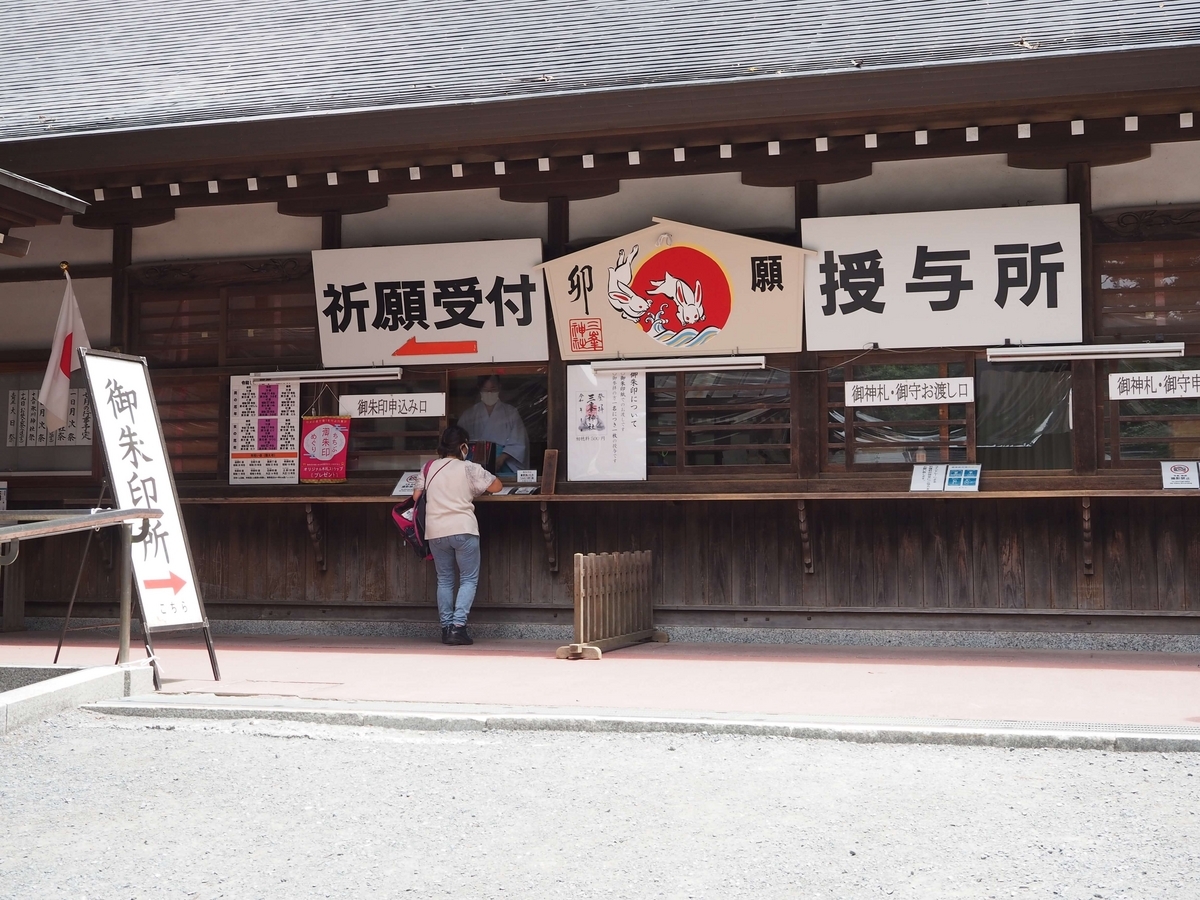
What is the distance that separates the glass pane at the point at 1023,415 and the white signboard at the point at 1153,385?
324 millimetres

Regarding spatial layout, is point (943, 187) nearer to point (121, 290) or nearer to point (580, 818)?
point (580, 818)

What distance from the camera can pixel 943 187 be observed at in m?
8.45

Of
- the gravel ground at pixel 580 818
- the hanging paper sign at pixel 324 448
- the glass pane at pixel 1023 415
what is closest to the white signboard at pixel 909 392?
the glass pane at pixel 1023 415

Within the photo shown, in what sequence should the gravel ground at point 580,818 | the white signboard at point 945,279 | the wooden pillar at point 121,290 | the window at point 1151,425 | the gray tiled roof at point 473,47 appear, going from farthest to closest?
the wooden pillar at point 121,290
the white signboard at point 945,279
the window at point 1151,425
the gray tiled roof at point 473,47
the gravel ground at point 580,818

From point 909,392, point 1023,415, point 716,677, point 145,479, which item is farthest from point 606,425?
point 145,479

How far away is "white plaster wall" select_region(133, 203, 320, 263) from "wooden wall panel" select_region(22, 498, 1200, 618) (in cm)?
216

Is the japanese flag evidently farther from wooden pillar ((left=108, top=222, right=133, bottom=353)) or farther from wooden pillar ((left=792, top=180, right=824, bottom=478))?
wooden pillar ((left=792, top=180, right=824, bottom=478))

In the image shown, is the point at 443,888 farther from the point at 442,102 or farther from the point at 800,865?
the point at 442,102

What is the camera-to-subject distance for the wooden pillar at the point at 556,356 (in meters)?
8.97

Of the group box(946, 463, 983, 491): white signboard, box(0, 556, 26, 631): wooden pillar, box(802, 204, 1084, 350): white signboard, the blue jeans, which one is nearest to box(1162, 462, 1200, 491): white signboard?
box(802, 204, 1084, 350): white signboard

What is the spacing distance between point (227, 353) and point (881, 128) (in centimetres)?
551

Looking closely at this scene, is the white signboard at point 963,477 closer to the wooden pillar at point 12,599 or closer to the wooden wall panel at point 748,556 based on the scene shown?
the wooden wall panel at point 748,556

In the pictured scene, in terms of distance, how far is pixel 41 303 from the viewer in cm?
1009

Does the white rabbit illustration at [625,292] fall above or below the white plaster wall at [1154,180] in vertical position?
below
